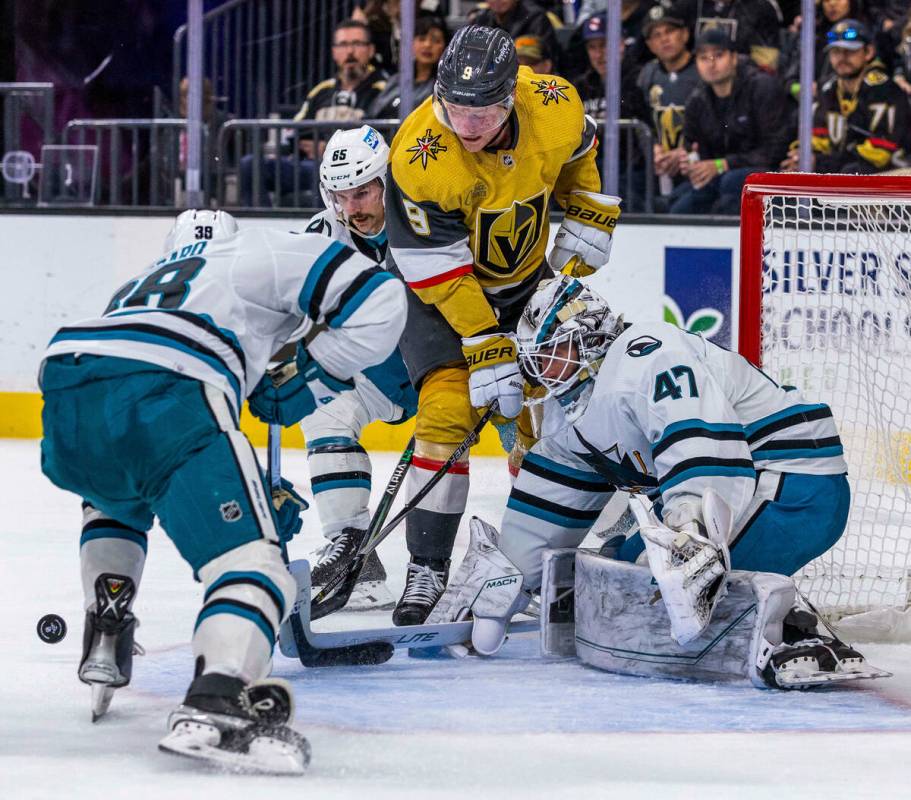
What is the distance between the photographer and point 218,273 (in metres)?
2.25

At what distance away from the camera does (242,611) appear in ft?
6.68

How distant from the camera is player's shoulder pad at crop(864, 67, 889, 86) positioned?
552 cm

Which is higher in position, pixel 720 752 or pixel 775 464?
pixel 775 464

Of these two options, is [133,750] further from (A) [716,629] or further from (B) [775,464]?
(B) [775,464]

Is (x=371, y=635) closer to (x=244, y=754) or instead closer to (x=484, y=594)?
(x=484, y=594)

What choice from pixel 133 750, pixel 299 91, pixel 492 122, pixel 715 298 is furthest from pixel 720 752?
pixel 299 91

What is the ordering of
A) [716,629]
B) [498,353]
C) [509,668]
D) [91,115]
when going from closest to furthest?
1. [716,629]
2. [509,668]
3. [498,353]
4. [91,115]

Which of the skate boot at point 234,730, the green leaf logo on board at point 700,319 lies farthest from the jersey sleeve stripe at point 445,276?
the green leaf logo on board at point 700,319

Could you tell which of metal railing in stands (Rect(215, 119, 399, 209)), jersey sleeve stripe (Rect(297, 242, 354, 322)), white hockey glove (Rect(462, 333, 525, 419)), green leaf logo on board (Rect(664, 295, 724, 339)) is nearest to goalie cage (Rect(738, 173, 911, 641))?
white hockey glove (Rect(462, 333, 525, 419))

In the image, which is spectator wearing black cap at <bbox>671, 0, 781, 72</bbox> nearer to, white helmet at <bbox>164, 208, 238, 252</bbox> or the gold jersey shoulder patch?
the gold jersey shoulder patch

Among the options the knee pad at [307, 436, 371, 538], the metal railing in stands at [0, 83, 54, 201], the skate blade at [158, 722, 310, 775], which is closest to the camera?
the skate blade at [158, 722, 310, 775]

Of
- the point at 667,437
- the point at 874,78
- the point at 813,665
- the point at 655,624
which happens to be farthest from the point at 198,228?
the point at 874,78

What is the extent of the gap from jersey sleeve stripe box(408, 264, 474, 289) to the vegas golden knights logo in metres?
0.09

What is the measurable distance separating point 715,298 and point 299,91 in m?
1.69
